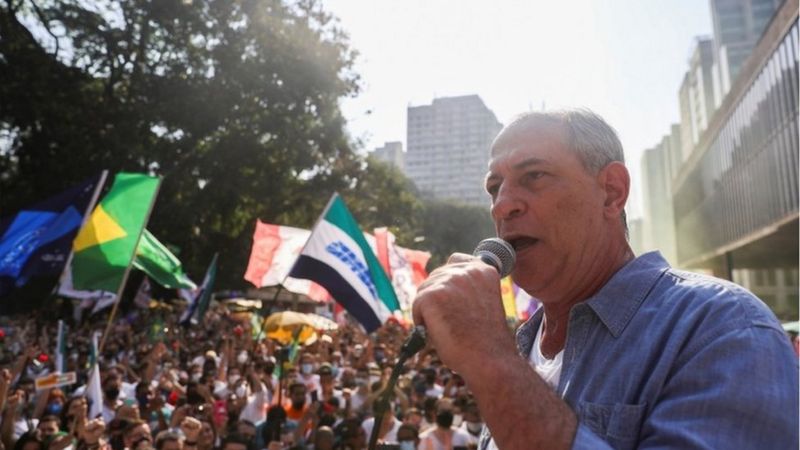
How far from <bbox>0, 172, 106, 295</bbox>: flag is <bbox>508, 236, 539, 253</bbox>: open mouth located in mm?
6817

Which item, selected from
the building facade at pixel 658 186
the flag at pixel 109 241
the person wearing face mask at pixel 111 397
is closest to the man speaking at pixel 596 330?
the flag at pixel 109 241

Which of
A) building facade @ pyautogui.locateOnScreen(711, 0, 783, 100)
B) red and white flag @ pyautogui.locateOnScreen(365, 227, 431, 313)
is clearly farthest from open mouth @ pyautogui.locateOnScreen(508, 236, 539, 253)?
building facade @ pyautogui.locateOnScreen(711, 0, 783, 100)

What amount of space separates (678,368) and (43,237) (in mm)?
7607

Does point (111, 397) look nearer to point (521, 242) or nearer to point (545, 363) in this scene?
point (545, 363)

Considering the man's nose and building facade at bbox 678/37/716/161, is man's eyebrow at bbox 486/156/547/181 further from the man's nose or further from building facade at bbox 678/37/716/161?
building facade at bbox 678/37/716/161

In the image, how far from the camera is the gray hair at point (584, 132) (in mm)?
1497

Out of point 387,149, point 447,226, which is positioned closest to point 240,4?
point 447,226

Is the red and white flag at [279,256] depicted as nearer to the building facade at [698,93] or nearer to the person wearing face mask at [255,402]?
the person wearing face mask at [255,402]

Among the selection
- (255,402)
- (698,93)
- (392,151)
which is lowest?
(255,402)

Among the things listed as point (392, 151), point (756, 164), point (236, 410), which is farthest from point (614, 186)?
point (392, 151)

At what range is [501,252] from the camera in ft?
4.90

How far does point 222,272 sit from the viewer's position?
95.9ft

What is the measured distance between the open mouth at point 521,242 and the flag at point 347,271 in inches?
244

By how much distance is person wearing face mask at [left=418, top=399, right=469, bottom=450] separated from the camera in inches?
260
